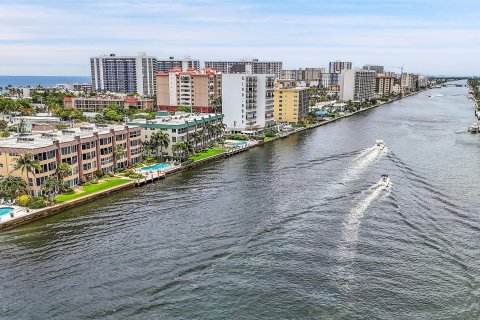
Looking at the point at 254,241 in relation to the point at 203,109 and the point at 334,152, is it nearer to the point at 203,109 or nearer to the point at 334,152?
the point at 334,152

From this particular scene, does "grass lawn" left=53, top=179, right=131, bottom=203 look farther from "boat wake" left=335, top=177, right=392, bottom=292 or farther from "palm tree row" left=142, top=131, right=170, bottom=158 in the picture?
"boat wake" left=335, top=177, right=392, bottom=292

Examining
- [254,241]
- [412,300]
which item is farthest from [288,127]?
[412,300]

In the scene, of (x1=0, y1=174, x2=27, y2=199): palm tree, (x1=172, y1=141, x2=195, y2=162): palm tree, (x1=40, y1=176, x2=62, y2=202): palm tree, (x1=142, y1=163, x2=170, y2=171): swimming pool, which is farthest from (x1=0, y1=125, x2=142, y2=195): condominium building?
(x1=172, y1=141, x2=195, y2=162): palm tree

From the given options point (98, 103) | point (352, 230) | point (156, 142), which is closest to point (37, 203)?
point (156, 142)

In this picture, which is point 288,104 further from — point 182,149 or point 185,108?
point 182,149

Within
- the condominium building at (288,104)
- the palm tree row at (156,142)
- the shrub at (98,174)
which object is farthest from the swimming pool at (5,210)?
the condominium building at (288,104)
